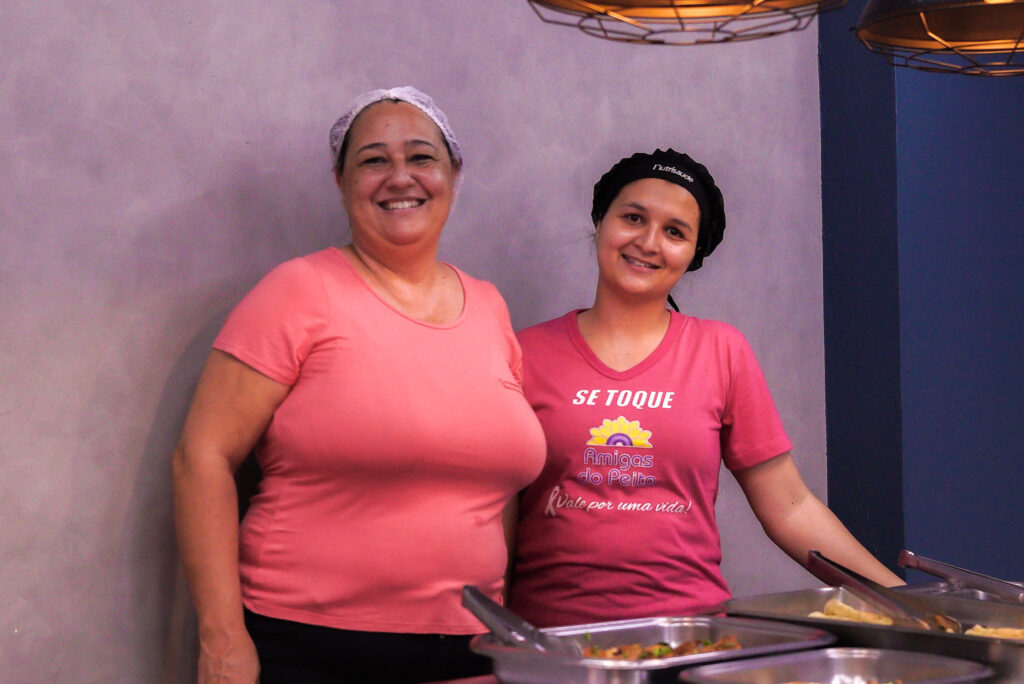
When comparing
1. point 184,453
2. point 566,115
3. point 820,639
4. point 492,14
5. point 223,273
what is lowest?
point 820,639

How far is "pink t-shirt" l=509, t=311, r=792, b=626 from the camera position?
196 centimetres

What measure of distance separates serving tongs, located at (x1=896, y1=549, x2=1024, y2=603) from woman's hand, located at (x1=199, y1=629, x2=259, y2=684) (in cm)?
107

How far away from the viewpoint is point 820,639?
5.03 feet

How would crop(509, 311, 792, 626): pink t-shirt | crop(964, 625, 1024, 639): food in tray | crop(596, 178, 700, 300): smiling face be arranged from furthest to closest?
1. crop(596, 178, 700, 300): smiling face
2. crop(509, 311, 792, 626): pink t-shirt
3. crop(964, 625, 1024, 639): food in tray

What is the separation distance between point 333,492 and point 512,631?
412mm

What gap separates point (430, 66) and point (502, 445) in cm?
86

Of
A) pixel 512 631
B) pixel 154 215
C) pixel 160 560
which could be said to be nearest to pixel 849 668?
pixel 512 631

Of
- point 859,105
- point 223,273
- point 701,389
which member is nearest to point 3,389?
point 223,273

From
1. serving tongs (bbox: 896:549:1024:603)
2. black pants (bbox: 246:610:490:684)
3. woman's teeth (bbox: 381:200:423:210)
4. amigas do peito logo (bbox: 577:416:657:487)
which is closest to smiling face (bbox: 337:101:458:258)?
woman's teeth (bbox: 381:200:423:210)

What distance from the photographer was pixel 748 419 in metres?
2.11

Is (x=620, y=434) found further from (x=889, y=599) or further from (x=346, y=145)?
(x=346, y=145)

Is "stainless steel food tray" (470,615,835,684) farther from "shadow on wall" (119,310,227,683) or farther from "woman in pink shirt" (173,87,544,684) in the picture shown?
"shadow on wall" (119,310,227,683)

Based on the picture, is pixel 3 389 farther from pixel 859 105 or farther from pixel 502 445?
pixel 859 105

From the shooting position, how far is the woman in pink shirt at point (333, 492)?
1686 millimetres
